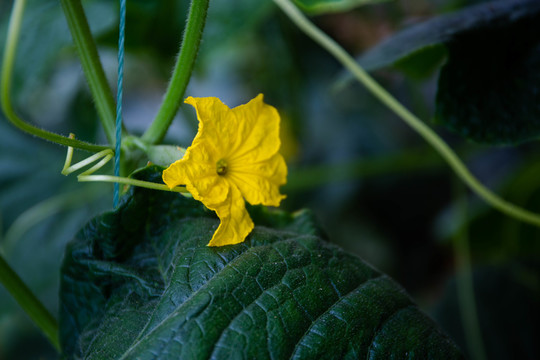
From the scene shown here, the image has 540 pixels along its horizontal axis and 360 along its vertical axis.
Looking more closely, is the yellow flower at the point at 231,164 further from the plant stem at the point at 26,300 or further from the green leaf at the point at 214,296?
the plant stem at the point at 26,300

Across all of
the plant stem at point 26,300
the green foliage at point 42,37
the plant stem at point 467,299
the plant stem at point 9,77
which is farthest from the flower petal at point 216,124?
the plant stem at point 467,299

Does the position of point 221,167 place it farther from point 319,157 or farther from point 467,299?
point 319,157

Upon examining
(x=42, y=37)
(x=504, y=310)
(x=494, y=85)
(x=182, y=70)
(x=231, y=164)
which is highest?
(x=42, y=37)

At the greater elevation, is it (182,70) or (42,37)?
(42,37)

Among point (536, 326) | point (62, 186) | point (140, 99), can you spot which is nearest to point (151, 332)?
point (62, 186)

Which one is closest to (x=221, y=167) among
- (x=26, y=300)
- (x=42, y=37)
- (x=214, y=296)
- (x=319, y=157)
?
(x=214, y=296)

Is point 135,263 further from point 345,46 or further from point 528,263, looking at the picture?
point 345,46

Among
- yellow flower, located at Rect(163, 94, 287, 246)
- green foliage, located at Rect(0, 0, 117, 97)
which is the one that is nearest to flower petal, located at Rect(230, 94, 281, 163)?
yellow flower, located at Rect(163, 94, 287, 246)

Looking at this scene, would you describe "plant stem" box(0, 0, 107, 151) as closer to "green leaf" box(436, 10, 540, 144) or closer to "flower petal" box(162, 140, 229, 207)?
"flower petal" box(162, 140, 229, 207)
